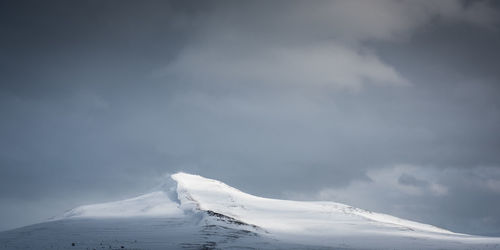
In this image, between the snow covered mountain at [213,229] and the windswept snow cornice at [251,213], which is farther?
the windswept snow cornice at [251,213]

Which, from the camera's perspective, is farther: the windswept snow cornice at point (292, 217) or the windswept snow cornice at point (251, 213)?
the windswept snow cornice at point (292, 217)

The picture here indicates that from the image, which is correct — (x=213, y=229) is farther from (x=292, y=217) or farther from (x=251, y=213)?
(x=292, y=217)

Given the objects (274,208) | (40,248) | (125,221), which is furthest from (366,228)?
(40,248)

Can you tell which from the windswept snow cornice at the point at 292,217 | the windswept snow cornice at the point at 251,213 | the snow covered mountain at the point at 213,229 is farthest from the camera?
the windswept snow cornice at the point at 292,217

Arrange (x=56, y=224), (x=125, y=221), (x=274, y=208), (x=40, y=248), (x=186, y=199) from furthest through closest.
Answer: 1. (x=274, y=208)
2. (x=186, y=199)
3. (x=125, y=221)
4. (x=56, y=224)
5. (x=40, y=248)

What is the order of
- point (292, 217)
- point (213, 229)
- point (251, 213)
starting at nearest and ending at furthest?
point (213, 229) → point (251, 213) → point (292, 217)

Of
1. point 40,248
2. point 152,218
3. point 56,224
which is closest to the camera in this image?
point 40,248

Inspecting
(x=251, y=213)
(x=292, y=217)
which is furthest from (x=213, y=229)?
(x=292, y=217)

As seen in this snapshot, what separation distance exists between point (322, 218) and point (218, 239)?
9679 cm

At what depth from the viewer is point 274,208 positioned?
195250mm

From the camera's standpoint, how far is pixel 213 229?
351 ft

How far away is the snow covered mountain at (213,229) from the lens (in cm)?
8169

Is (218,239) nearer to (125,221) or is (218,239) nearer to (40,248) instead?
(40,248)

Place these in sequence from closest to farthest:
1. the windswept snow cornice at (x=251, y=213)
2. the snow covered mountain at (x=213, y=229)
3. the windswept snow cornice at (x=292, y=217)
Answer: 1. the snow covered mountain at (x=213, y=229)
2. the windswept snow cornice at (x=251, y=213)
3. the windswept snow cornice at (x=292, y=217)
